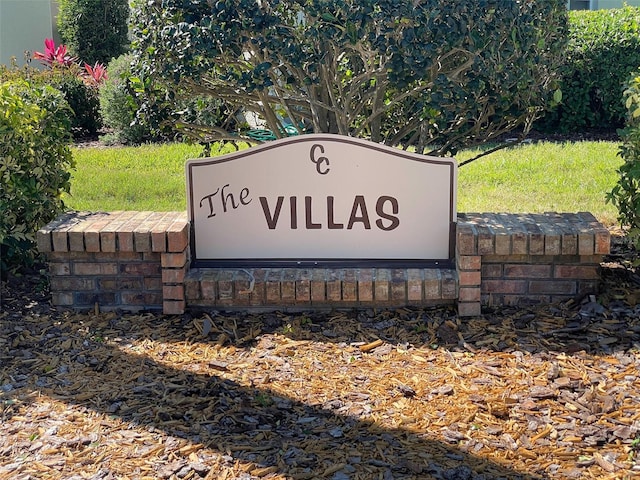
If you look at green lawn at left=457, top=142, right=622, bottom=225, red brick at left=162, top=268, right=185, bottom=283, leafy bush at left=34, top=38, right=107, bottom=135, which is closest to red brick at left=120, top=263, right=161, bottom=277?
red brick at left=162, top=268, right=185, bottom=283

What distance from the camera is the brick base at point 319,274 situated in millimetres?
4453

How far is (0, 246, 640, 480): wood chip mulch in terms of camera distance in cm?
312

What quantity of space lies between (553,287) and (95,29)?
13622 millimetres

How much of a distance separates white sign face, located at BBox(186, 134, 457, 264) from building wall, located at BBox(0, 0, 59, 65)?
45.0 feet

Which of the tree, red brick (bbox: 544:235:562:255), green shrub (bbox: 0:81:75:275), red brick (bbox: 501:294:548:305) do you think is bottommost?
red brick (bbox: 501:294:548:305)

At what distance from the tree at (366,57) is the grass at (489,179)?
5.25ft

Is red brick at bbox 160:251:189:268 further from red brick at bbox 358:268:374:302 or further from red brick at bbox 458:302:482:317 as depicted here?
red brick at bbox 458:302:482:317

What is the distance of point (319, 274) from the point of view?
15.2 ft

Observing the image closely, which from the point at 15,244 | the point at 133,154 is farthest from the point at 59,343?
the point at 133,154

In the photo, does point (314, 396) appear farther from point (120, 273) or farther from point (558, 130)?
point (558, 130)

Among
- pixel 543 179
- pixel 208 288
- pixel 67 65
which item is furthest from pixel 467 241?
pixel 67 65

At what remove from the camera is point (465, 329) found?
4.38 metres

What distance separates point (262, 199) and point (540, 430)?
203 centimetres

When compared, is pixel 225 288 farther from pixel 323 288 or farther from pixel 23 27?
pixel 23 27
